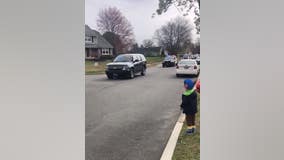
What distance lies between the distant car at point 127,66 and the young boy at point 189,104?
0.37 m

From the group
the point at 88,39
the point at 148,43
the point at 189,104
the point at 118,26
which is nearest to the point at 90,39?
the point at 88,39

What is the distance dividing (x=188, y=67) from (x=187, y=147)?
63 cm

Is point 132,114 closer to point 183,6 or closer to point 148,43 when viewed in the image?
point 148,43

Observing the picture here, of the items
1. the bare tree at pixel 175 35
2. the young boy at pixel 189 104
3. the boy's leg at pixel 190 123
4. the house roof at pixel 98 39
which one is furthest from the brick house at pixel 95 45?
the boy's leg at pixel 190 123

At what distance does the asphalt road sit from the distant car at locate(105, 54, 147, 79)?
0.06 metres

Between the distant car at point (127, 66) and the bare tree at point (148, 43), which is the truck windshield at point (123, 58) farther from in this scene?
the bare tree at point (148, 43)

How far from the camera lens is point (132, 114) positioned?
92.4 inches

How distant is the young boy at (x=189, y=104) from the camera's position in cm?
221

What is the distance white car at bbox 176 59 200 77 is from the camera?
1.98 metres

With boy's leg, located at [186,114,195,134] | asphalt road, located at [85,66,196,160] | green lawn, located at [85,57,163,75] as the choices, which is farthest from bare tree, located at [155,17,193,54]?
boy's leg, located at [186,114,195,134]

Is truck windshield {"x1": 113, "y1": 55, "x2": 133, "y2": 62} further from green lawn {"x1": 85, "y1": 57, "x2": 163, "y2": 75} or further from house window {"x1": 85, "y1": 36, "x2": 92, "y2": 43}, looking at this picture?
house window {"x1": 85, "y1": 36, "x2": 92, "y2": 43}

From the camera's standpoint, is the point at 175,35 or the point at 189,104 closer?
the point at 175,35
